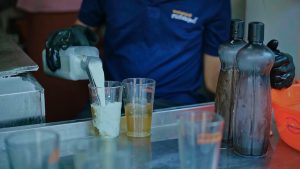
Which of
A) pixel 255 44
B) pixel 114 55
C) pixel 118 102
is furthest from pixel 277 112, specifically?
pixel 114 55

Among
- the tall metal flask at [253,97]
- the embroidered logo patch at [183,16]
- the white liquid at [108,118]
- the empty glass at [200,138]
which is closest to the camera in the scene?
the empty glass at [200,138]

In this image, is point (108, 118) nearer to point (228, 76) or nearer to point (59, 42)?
point (228, 76)

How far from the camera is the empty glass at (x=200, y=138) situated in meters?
0.78

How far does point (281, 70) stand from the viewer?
1.07m

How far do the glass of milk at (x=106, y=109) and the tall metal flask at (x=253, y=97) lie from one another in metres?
0.25

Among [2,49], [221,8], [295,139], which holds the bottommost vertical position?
[295,139]

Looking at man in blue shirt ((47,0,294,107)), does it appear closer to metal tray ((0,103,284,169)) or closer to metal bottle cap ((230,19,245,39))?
metal tray ((0,103,284,169))

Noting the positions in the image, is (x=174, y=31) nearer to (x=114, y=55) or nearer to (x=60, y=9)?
(x=114, y=55)

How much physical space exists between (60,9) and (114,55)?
3.26ft

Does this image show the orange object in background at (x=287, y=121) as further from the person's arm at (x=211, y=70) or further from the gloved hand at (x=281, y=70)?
the person's arm at (x=211, y=70)

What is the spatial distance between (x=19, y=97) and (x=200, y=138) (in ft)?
1.59

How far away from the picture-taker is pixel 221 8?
5.18 ft

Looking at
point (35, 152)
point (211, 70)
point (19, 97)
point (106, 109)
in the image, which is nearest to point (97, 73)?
point (106, 109)

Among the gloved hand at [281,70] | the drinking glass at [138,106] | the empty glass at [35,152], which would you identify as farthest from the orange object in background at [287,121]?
the empty glass at [35,152]
